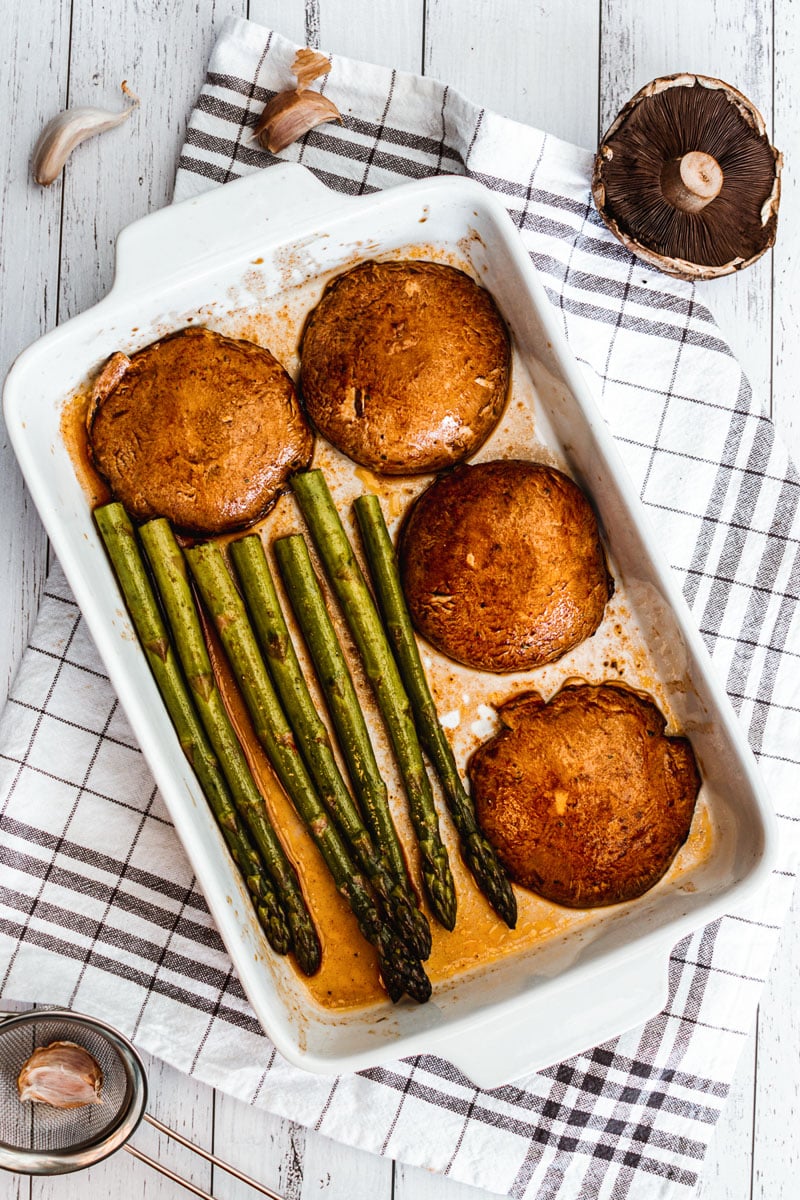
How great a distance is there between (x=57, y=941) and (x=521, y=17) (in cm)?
248

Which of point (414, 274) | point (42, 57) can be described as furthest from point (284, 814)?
point (42, 57)

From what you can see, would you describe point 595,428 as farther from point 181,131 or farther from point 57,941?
point 57,941

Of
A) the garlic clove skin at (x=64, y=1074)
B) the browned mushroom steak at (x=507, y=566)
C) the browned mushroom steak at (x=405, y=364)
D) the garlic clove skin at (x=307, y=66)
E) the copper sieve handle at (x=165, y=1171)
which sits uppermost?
the garlic clove skin at (x=307, y=66)

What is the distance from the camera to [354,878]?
225cm

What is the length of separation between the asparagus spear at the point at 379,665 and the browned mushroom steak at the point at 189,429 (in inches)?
5.0

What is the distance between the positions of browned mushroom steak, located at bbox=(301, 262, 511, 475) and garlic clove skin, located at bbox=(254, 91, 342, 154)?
1.17 feet

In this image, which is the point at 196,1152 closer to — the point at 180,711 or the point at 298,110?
the point at 180,711

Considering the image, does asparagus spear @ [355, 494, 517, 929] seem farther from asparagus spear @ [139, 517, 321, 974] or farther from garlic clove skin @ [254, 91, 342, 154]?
garlic clove skin @ [254, 91, 342, 154]

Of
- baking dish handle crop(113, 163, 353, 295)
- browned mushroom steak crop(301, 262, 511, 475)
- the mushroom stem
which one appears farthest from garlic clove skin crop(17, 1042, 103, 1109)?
the mushroom stem

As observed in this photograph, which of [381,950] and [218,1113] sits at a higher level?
[381,950]

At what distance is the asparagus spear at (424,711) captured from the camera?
7.51 feet

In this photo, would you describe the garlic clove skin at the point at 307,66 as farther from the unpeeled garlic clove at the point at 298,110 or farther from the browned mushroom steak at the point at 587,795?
the browned mushroom steak at the point at 587,795

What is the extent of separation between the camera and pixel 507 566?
2229 mm

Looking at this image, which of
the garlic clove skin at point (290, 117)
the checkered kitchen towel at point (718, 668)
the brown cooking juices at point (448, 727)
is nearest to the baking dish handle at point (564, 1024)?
the brown cooking juices at point (448, 727)
